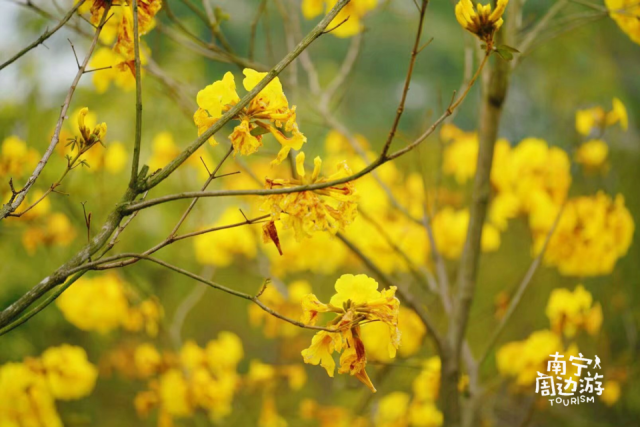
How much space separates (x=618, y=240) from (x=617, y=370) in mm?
539

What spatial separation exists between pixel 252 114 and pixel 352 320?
0.18 m

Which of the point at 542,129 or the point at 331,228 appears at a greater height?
the point at 542,129

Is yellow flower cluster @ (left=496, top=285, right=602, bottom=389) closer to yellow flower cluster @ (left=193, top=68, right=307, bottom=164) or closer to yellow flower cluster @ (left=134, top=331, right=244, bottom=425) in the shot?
A: yellow flower cluster @ (left=134, top=331, right=244, bottom=425)

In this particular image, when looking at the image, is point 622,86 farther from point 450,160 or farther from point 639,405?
point 450,160

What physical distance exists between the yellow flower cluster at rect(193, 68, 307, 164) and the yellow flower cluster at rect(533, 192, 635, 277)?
2.97ft

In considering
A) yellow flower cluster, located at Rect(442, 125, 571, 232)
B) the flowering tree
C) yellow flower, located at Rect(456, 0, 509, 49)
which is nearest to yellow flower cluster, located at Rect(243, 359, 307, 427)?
the flowering tree

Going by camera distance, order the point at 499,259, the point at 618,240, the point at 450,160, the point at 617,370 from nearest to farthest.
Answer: the point at 618,240 < the point at 617,370 < the point at 450,160 < the point at 499,259

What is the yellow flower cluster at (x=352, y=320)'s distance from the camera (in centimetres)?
46

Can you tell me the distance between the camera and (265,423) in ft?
5.25

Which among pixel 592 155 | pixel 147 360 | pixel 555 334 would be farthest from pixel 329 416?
pixel 592 155

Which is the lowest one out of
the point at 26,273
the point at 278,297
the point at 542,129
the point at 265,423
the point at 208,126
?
the point at 265,423

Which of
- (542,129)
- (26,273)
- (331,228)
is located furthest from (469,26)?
(542,129)

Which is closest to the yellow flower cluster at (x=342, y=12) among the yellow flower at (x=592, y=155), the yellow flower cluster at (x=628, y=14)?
the yellow flower cluster at (x=628, y=14)

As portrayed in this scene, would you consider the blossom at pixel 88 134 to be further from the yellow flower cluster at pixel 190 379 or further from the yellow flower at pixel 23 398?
the yellow flower cluster at pixel 190 379
